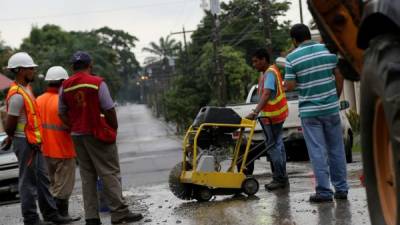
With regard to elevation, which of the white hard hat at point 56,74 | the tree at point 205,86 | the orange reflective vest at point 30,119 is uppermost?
the white hard hat at point 56,74

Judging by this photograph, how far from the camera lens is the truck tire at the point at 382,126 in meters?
2.93

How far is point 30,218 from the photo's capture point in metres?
7.52

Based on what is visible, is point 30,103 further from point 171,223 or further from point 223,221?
point 223,221

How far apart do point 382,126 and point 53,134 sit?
5.45 m

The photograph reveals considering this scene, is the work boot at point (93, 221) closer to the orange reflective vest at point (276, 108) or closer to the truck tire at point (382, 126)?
the orange reflective vest at point (276, 108)

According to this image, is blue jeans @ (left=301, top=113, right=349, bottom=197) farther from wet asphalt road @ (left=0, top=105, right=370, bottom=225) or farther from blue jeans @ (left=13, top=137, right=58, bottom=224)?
blue jeans @ (left=13, top=137, right=58, bottom=224)

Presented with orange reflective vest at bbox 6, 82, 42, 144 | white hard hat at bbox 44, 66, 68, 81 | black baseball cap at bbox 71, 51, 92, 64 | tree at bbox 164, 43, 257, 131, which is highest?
black baseball cap at bbox 71, 51, 92, 64

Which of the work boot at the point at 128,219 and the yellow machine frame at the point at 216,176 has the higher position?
the yellow machine frame at the point at 216,176

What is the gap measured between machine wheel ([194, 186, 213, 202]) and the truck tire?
4.21m

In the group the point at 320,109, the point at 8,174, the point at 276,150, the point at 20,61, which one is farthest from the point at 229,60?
the point at 320,109

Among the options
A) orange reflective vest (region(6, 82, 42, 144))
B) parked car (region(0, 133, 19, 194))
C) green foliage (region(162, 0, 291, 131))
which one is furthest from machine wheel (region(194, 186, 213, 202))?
green foliage (region(162, 0, 291, 131))

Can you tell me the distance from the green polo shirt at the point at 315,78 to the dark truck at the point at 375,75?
2412mm

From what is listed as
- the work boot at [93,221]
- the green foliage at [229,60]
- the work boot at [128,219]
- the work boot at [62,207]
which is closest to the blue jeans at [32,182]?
the work boot at [62,207]

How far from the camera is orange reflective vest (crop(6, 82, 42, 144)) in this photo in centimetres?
766
